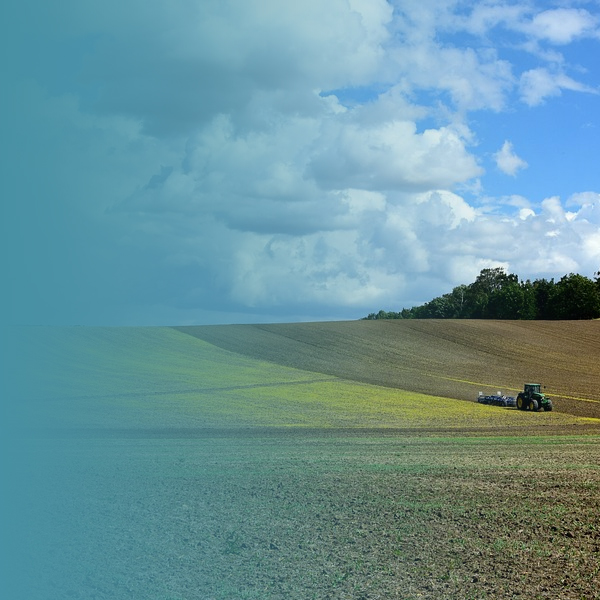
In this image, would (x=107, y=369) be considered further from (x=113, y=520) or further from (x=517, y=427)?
(x=113, y=520)

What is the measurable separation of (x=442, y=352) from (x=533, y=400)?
79.7ft

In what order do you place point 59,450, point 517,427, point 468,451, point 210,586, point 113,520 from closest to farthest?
point 210,586, point 113,520, point 59,450, point 468,451, point 517,427

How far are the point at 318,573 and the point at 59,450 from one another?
1678 cm

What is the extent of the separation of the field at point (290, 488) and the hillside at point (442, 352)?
7.92ft

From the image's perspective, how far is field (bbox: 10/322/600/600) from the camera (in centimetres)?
1195

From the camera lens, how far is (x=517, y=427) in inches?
1521

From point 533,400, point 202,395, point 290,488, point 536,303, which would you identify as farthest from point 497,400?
point 536,303

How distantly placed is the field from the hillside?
7.92ft

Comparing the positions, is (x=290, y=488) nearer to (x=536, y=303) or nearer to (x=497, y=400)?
(x=497, y=400)

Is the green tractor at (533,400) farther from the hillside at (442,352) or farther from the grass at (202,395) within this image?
the hillside at (442,352)

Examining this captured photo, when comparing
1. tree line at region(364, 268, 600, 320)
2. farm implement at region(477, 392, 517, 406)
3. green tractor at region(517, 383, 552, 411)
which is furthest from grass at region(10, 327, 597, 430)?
tree line at region(364, 268, 600, 320)

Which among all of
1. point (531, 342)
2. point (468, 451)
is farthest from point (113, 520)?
point (531, 342)

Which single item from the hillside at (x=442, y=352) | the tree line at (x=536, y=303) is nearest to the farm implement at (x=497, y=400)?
the hillside at (x=442, y=352)

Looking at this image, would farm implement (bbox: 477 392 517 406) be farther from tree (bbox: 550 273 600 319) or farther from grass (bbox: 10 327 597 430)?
tree (bbox: 550 273 600 319)
